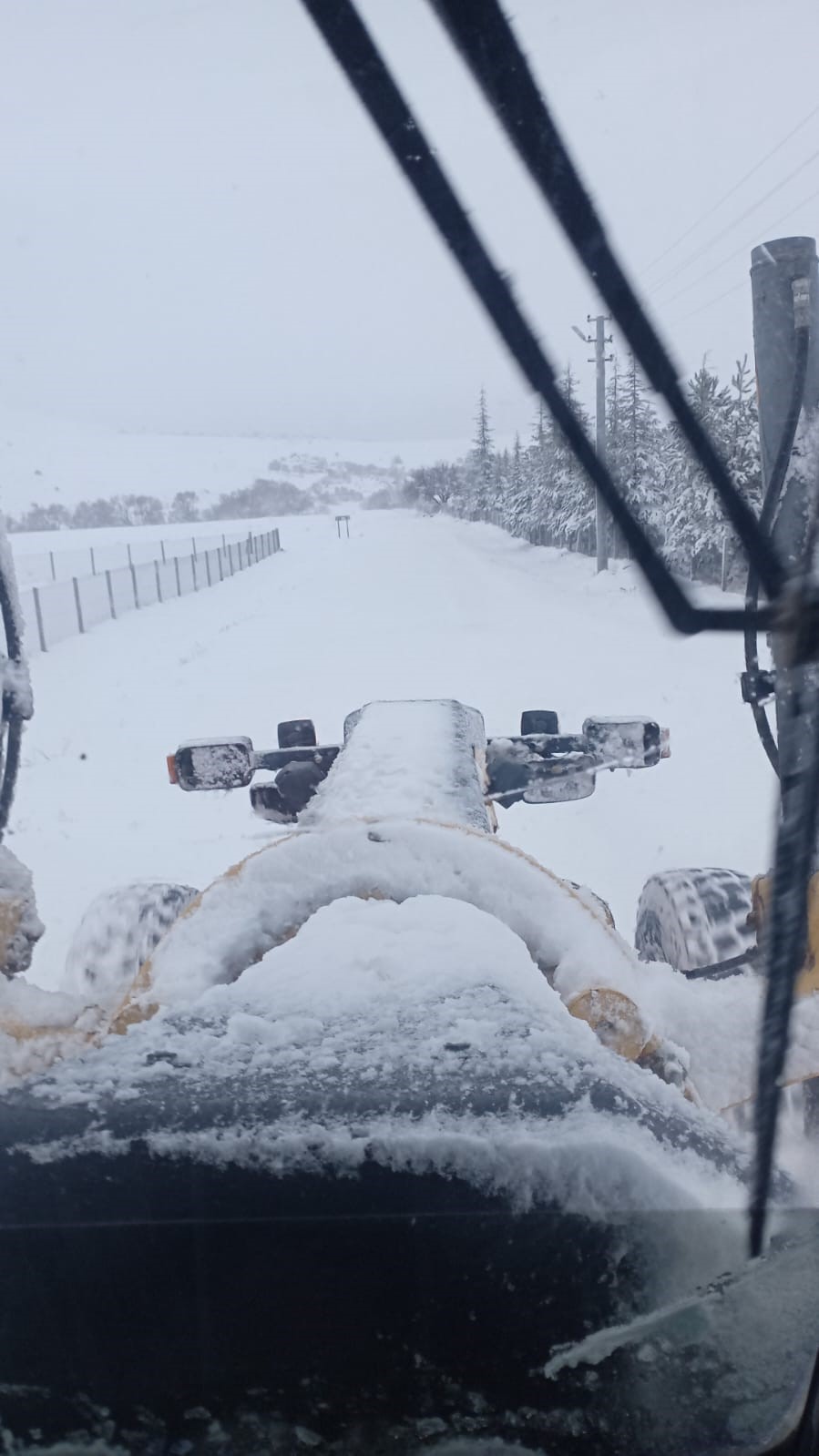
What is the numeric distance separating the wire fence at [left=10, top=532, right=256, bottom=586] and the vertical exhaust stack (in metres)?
26.1

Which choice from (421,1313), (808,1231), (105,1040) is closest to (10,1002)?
(105,1040)

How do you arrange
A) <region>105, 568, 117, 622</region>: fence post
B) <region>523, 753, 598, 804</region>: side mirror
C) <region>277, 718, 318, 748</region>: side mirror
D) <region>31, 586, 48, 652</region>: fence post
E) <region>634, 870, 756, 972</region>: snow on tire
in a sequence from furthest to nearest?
<region>105, 568, 117, 622</region>: fence post, <region>31, 586, 48, 652</region>: fence post, <region>277, 718, 318, 748</region>: side mirror, <region>523, 753, 598, 804</region>: side mirror, <region>634, 870, 756, 972</region>: snow on tire

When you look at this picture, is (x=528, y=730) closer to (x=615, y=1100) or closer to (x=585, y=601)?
(x=615, y=1100)

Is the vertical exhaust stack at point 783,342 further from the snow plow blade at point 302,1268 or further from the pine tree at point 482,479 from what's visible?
the pine tree at point 482,479

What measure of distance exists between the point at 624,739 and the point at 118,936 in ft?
6.93

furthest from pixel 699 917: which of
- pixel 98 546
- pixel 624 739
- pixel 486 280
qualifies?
pixel 98 546

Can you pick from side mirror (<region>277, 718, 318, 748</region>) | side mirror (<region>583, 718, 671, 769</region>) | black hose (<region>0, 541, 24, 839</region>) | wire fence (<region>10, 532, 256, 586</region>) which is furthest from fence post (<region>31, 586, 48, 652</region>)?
black hose (<region>0, 541, 24, 839</region>)

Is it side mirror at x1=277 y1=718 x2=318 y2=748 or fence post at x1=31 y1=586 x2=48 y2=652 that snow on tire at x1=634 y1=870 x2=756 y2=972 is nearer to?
side mirror at x1=277 y1=718 x2=318 y2=748

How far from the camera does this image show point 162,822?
293 inches

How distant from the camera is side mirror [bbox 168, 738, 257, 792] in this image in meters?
4.19

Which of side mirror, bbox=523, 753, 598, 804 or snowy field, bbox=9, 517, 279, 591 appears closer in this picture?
side mirror, bbox=523, 753, 598, 804

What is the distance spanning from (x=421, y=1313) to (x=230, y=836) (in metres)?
6.07

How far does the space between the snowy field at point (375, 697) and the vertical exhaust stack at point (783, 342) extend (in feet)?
2.53

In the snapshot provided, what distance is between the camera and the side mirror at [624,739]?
3965 mm
